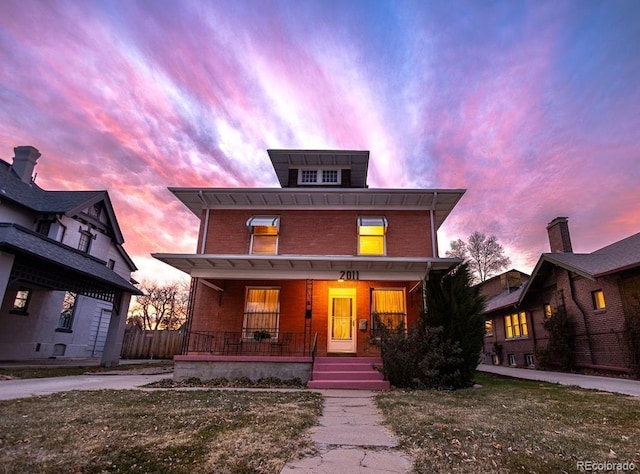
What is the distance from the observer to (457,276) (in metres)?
9.08

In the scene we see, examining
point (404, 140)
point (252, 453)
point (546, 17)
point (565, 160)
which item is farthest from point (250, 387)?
point (565, 160)

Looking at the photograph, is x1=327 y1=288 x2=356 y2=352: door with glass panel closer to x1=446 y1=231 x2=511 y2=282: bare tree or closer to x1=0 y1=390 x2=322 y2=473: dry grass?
x1=0 y1=390 x2=322 y2=473: dry grass

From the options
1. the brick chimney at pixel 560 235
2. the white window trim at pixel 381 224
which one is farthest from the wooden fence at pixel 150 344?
the brick chimney at pixel 560 235

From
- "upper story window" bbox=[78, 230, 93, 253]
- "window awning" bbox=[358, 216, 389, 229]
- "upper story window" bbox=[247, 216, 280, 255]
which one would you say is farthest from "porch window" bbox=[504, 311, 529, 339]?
"upper story window" bbox=[78, 230, 93, 253]

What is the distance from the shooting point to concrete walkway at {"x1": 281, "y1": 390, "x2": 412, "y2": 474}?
286 centimetres

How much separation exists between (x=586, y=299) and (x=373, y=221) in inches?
366

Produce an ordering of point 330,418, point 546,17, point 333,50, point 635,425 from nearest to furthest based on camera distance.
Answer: point 635,425 < point 330,418 < point 546,17 < point 333,50

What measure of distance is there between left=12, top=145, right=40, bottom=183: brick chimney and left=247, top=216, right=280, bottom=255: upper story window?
13.3 m

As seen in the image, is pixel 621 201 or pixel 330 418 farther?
pixel 621 201

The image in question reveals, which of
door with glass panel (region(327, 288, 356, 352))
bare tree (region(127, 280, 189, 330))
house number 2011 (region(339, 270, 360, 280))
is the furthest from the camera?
bare tree (region(127, 280, 189, 330))

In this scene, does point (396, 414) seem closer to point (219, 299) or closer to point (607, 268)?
point (219, 299)

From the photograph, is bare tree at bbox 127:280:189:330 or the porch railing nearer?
the porch railing

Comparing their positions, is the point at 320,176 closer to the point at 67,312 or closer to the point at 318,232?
the point at 318,232

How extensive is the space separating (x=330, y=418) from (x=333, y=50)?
10858mm
